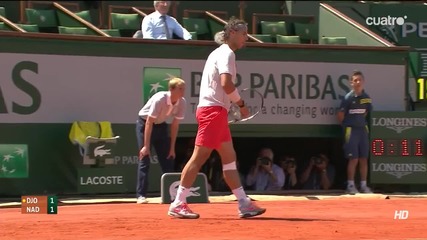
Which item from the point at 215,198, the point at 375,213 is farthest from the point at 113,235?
the point at 215,198

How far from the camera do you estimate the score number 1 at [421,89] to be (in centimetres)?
1661

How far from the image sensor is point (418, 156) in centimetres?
1593

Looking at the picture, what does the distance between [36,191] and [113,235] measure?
17.4 feet

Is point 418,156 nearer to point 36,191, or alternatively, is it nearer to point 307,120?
point 307,120

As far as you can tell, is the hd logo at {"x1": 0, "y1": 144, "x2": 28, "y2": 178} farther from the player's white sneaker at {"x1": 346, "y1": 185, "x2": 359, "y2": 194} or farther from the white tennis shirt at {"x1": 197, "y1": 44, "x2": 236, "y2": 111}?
the player's white sneaker at {"x1": 346, "y1": 185, "x2": 359, "y2": 194}

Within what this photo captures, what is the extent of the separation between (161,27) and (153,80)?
3.31 feet

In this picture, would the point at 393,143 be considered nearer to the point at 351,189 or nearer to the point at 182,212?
the point at 351,189

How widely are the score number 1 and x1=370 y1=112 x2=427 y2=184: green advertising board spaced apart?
81 cm

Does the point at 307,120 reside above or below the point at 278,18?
below

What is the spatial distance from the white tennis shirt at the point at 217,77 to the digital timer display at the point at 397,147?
231 inches

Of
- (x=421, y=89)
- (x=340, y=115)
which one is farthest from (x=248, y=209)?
(x=421, y=89)

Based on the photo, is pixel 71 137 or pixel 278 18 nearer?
pixel 71 137

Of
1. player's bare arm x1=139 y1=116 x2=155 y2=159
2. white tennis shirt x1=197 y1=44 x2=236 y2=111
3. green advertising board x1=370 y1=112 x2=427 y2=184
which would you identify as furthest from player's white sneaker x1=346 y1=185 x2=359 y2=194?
white tennis shirt x1=197 y1=44 x2=236 y2=111

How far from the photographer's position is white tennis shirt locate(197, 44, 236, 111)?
1031 cm
